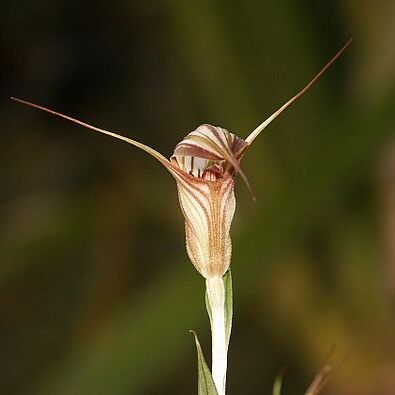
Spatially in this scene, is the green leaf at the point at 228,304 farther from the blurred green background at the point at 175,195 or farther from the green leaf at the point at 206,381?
the blurred green background at the point at 175,195

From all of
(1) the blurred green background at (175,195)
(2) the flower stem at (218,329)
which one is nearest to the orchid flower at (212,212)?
(2) the flower stem at (218,329)

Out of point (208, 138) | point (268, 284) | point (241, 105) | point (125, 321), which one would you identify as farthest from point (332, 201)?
point (208, 138)

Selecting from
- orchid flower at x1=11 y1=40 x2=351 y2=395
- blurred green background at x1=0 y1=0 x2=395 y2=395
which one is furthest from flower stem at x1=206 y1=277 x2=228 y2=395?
blurred green background at x1=0 y1=0 x2=395 y2=395

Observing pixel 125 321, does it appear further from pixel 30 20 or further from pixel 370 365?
pixel 30 20

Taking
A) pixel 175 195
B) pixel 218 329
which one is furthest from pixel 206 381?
pixel 175 195

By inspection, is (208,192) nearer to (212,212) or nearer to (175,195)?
(212,212)

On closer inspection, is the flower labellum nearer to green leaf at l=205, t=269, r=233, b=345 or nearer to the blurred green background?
green leaf at l=205, t=269, r=233, b=345
